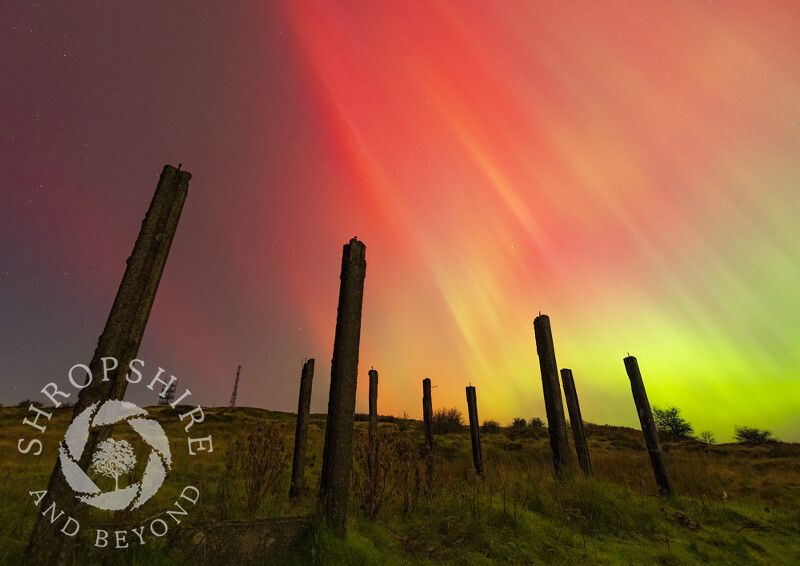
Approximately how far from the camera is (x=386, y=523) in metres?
6.11

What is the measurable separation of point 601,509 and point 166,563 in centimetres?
633

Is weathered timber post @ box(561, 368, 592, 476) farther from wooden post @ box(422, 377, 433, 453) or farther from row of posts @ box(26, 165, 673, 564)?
wooden post @ box(422, 377, 433, 453)

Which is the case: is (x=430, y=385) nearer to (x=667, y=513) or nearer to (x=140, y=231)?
(x=667, y=513)

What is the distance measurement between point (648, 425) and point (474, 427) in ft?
19.7

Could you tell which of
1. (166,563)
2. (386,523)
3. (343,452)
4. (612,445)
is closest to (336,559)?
(343,452)

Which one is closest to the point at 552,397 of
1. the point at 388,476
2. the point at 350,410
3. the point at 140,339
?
the point at 388,476

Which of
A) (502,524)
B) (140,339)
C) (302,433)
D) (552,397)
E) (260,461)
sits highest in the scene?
(552,397)

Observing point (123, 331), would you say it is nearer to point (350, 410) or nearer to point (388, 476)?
point (350, 410)

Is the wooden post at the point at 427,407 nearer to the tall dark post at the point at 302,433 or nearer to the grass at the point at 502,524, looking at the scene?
the tall dark post at the point at 302,433

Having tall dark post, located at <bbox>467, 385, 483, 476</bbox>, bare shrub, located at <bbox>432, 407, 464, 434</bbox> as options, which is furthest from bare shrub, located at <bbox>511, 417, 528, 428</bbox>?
tall dark post, located at <bbox>467, 385, 483, 476</bbox>

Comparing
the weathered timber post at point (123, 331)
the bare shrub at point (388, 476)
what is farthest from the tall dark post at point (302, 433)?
the weathered timber post at point (123, 331)

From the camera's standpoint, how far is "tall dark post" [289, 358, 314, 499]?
380 inches

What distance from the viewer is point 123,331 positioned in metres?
3.72

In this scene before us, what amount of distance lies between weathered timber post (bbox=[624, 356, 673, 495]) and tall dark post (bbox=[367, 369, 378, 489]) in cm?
645
